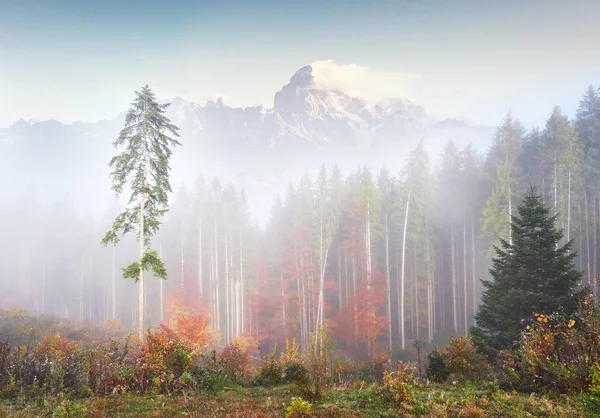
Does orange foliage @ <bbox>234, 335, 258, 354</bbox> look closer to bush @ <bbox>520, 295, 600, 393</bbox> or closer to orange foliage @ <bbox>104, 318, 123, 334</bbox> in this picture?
orange foliage @ <bbox>104, 318, 123, 334</bbox>

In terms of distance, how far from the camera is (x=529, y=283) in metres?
13.5

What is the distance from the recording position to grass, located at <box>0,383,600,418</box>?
234 inches

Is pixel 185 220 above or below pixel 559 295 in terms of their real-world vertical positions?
above

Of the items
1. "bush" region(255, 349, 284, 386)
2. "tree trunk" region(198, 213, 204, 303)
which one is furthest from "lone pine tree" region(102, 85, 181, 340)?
"tree trunk" region(198, 213, 204, 303)

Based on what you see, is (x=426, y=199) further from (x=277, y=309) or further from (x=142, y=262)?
(x=142, y=262)

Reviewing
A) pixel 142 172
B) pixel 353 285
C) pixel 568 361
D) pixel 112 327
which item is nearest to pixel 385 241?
pixel 353 285

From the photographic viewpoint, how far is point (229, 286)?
131 feet

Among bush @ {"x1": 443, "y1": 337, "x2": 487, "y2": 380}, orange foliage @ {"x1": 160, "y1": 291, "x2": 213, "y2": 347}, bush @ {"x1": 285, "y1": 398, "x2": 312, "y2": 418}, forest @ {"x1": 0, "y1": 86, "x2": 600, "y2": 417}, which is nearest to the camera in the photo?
bush @ {"x1": 285, "y1": 398, "x2": 312, "y2": 418}

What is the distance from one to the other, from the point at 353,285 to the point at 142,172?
2618 cm

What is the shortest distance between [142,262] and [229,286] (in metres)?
26.1

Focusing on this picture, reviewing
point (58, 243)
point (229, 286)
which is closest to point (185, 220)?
point (229, 286)

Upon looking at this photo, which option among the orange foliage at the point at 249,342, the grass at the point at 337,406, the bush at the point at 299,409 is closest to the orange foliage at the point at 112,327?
the orange foliage at the point at 249,342

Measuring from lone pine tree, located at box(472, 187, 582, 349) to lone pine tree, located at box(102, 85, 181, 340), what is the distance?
16210mm

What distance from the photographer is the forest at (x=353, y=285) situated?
7988mm
